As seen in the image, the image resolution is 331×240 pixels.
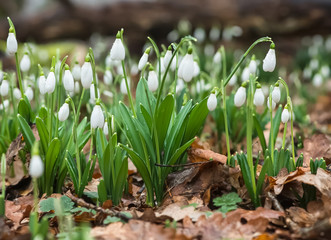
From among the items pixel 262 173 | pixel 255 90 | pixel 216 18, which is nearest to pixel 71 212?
pixel 262 173

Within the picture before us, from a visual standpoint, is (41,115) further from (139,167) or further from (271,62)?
(271,62)

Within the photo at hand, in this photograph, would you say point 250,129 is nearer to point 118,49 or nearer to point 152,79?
point 152,79

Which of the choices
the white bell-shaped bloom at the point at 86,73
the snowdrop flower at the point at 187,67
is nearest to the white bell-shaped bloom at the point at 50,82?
the white bell-shaped bloom at the point at 86,73

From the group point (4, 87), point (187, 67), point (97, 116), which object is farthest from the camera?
point (4, 87)

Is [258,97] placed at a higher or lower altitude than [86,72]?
lower

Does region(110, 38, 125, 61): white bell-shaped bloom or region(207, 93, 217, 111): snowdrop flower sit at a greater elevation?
region(110, 38, 125, 61): white bell-shaped bloom

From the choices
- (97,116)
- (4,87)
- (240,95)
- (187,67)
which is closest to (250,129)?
(240,95)

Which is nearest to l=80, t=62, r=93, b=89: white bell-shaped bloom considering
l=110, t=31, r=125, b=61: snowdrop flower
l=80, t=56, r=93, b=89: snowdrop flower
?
l=80, t=56, r=93, b=89: snowdrop flower

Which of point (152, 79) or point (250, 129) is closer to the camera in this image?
point (250, 129)

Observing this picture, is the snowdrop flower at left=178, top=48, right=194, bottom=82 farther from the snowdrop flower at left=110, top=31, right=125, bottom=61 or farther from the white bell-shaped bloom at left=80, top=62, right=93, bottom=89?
the white bell-shaped bloom at left=80, top=62, right=93, bottom=89

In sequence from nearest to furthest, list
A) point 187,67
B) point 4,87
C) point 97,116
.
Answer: point 97,116 < point 187,67 < point 4,87

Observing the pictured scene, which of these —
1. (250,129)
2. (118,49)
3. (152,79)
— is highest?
(118,49)

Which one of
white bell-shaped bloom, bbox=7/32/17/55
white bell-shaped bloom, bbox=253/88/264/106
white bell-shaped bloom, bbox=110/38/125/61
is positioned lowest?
white bell-shaped bloom, bbox=253/88/264/106
